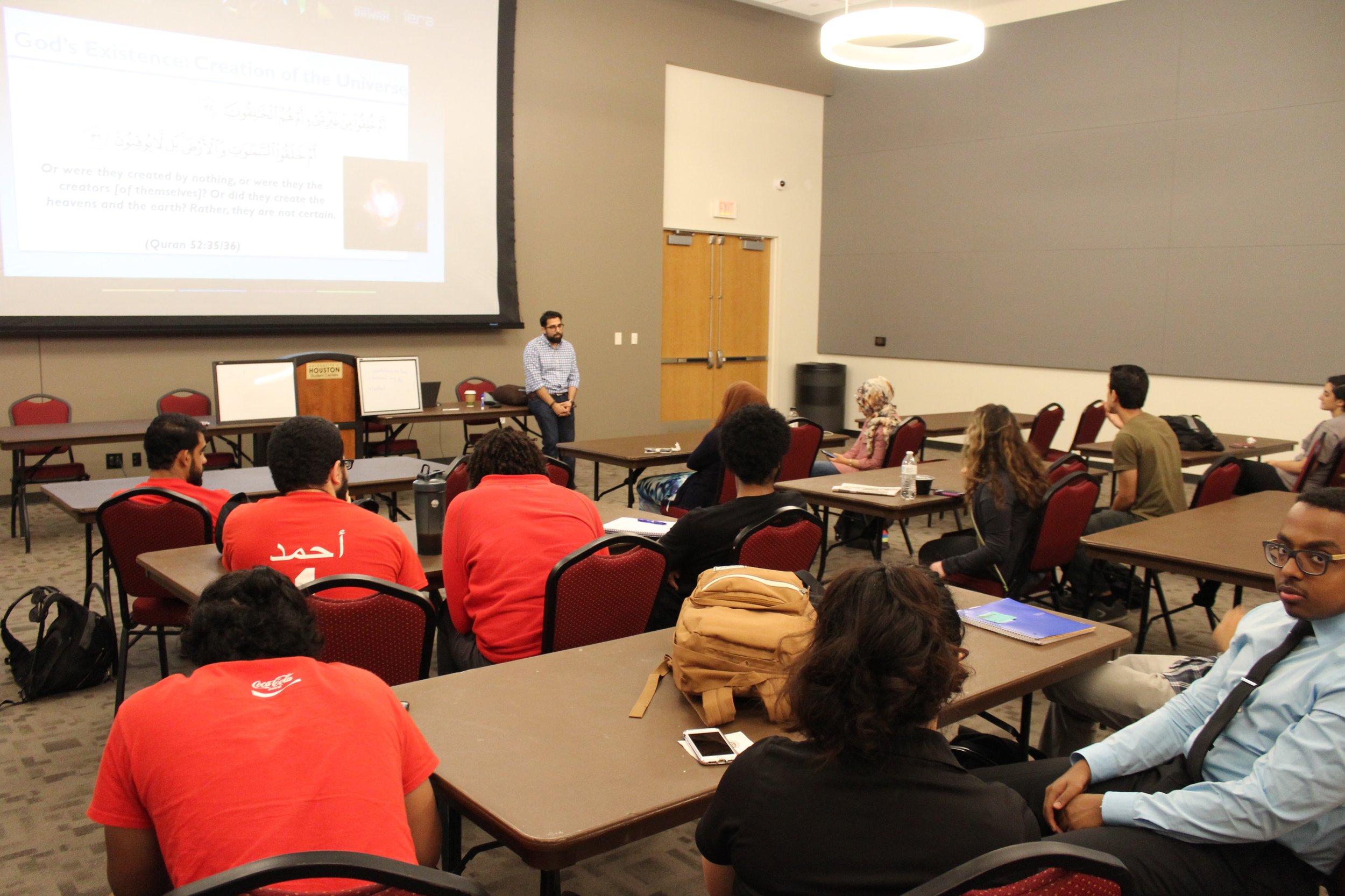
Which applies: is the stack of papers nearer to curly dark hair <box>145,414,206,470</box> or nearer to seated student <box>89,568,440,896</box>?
curly dark hair <box>145,414,206,470</box>

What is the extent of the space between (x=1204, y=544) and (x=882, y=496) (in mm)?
1335

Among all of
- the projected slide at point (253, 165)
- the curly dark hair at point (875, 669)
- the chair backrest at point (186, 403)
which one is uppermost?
the projected slide at point (253, 165)

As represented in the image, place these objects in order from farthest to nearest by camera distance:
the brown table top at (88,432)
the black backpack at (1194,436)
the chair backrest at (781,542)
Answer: the black backpack at (1194,436), the brown table top at (88,432), the chair backrest at (781,542)

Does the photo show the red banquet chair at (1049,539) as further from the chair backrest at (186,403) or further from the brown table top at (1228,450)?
the chair backrest at (186,403)

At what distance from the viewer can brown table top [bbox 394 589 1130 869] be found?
4.75 ft

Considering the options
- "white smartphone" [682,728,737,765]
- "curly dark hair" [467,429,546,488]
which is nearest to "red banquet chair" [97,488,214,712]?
"curly dark hair" [467,429,546,488]

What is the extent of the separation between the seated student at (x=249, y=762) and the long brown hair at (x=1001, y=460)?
2967mm

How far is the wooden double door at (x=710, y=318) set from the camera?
1070 cm

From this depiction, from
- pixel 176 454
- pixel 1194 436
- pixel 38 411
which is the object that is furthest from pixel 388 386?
pixel 1194 436

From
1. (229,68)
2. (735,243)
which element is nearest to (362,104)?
Answer: (229,68)

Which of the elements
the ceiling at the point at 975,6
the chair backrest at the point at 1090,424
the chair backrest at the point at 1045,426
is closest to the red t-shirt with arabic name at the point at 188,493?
the chair backrest at the point at 1045,426

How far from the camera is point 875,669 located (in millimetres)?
1310

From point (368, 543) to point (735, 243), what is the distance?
9.08 metres

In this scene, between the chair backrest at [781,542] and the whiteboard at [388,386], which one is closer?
the chair backrest at [781,542]
